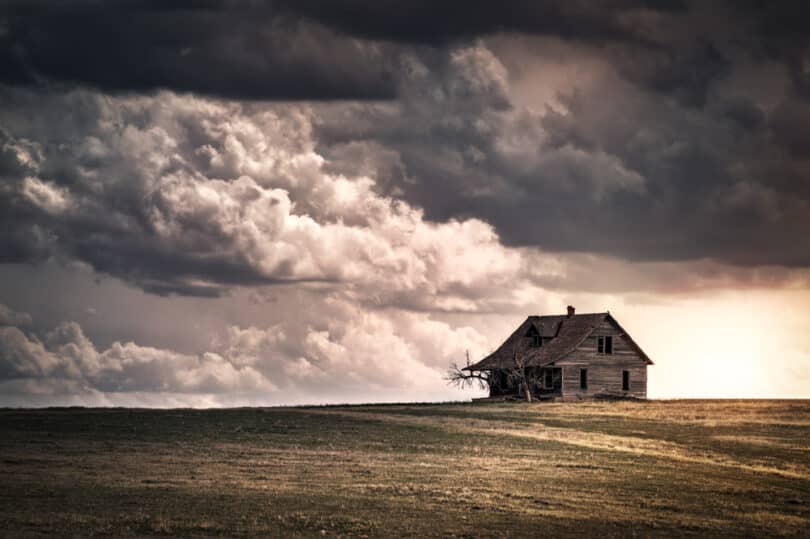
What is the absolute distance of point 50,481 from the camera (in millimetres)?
41375

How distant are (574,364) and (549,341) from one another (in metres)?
6.17

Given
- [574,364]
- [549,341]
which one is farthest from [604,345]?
[549,341]

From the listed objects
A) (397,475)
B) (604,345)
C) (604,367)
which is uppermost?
(604,345)

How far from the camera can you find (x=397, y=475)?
44844 mm

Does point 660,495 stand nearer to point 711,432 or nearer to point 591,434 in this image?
point 591,434

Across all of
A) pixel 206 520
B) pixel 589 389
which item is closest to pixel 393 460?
pixel 206 520

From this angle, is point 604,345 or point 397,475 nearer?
point 397,475

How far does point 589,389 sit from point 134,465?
64772 mm

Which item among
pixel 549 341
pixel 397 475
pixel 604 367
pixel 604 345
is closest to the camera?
pixel 397 475

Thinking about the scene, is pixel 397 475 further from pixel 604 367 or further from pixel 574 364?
pixel 604 367

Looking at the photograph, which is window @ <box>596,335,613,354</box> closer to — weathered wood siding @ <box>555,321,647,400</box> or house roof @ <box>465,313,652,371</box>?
weathered wood siding @ <box>555,321,647,400</box>

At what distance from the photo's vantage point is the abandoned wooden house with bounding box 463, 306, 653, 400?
103562 millimetres

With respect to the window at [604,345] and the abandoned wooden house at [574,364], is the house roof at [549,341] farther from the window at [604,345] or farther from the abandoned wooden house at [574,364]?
the window at [604,345]

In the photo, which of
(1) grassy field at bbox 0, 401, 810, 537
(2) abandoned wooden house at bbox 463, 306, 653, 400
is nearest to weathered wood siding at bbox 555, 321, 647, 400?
(2) abandoned wooden house at bbox 463, 306, 653, 400
